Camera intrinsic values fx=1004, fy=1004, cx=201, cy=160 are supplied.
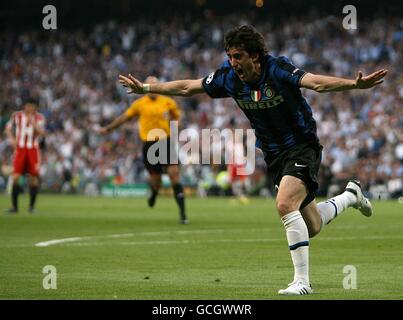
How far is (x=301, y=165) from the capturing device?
359 inches

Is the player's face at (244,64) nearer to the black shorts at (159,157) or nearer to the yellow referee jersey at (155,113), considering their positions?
the black shorts at (159,157)

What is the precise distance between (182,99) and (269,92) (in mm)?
29776

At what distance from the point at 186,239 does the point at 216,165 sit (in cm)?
1936

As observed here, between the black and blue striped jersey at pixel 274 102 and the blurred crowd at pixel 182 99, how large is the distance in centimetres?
2094

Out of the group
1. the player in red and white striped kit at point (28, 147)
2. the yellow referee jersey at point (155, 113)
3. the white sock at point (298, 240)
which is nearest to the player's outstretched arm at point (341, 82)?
the white sock at point (298, 240)

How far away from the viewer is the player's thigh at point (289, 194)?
894 cm

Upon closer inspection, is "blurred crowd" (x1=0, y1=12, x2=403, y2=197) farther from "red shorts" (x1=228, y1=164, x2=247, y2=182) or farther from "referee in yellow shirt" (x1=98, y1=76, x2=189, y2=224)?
"referee in yellow shirt" (x1=98, y1=76, x2=189, y2=224)
